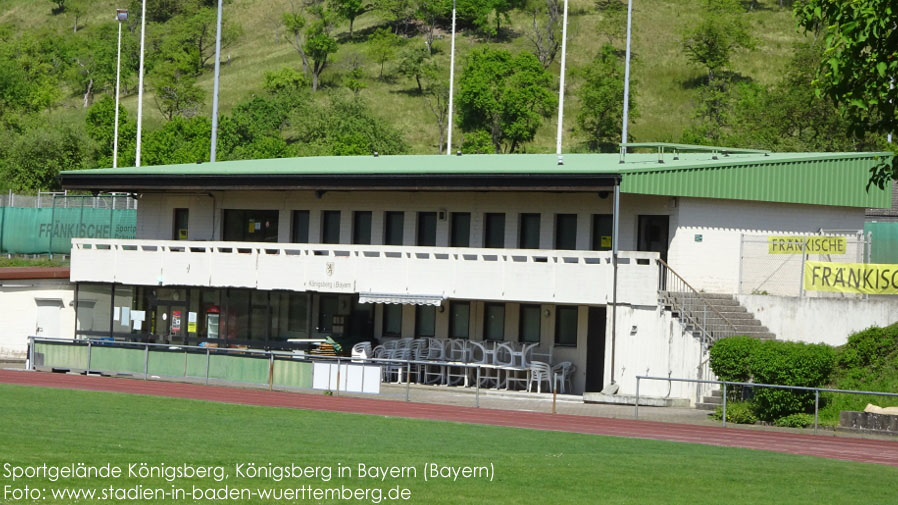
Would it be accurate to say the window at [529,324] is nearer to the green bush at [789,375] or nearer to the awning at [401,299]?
the awning at [401,299]

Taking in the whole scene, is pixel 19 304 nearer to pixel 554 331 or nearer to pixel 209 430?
pixel 554 331

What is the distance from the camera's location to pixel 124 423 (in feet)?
78.1

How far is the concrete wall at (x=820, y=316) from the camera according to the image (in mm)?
37866

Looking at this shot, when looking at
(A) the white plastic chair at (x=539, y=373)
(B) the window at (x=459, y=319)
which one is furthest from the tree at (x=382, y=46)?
(A) the white plastic chair at (x=539, y=373)

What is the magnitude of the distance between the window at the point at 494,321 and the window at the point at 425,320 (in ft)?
6.37

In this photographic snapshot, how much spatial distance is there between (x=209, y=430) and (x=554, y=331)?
2144 centimetres

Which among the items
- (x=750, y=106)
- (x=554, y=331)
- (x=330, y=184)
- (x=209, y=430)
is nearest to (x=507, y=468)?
(x=209, y=430)

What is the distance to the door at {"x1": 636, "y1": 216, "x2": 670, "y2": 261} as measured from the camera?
42.2m

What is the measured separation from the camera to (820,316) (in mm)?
38531

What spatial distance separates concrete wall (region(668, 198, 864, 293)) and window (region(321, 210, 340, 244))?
12951 millimetres

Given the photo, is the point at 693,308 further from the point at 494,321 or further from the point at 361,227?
the point at 361,227

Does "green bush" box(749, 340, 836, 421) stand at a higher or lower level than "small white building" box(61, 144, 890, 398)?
lower

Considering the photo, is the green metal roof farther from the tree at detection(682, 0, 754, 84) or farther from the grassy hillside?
the tree at detection(682, 0, 754, 84)

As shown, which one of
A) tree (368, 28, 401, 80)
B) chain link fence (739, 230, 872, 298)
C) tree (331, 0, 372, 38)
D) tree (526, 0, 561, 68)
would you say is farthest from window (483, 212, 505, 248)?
tree (331, 0, 372, 38)
